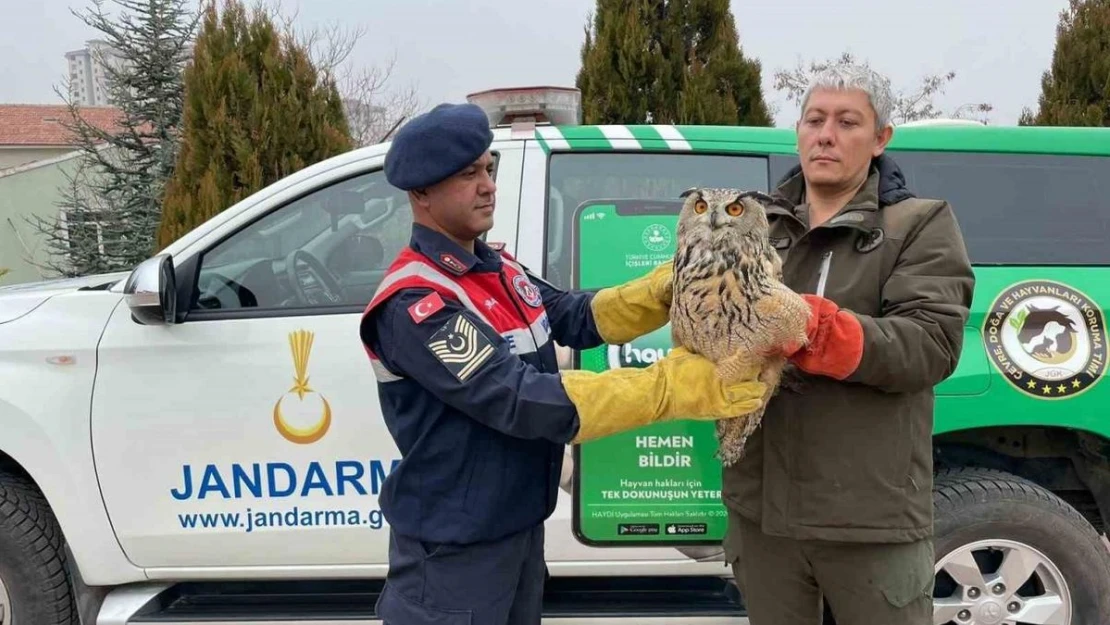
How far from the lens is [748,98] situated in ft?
23.6

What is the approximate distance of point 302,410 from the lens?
2.34 m

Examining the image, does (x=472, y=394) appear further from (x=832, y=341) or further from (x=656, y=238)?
(x=656, y=238)

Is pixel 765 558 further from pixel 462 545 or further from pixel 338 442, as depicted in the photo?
pixel 338 442

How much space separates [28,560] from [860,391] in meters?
2.56

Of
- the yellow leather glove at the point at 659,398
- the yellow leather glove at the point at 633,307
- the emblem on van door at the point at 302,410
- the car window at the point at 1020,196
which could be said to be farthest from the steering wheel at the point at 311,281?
the car window at the point at 1020,196

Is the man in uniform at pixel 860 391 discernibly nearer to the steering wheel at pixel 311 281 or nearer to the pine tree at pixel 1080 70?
the steering wheel at pixel 311 281

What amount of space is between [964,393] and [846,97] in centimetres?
116

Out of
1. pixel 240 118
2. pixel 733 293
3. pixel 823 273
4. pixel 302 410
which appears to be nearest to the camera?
pixel 733 293

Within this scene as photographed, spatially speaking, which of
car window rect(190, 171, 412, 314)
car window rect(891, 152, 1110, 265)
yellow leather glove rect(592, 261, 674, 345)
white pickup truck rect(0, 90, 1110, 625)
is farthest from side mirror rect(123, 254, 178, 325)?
car window rect(891, 152, 1110, 265)

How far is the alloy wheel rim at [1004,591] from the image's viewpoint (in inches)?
93.2

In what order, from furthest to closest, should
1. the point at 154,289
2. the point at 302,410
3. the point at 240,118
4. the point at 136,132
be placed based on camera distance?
the point at 136,132, the point at 240,118, the point at 302,410, the point at 154,289

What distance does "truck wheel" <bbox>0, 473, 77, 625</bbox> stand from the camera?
97.0 inches

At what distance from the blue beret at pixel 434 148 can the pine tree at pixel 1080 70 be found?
9001mm

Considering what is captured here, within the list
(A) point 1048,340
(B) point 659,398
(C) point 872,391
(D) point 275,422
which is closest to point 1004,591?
(A) point 1048,340
